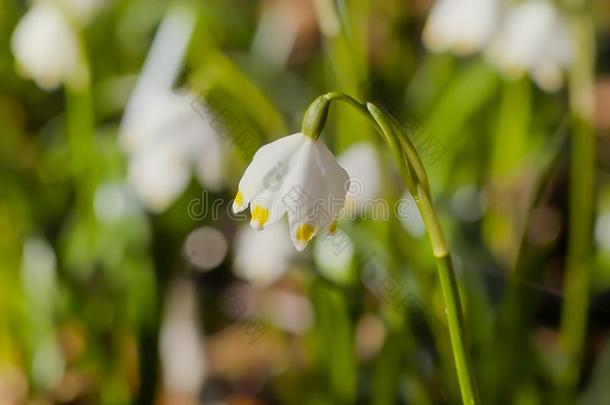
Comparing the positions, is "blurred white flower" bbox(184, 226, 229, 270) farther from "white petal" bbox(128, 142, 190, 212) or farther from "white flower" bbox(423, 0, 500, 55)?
"white flower" bbox(423, 0, 500, 55)

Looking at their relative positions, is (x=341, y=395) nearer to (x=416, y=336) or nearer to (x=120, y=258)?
(x=416, y=336)

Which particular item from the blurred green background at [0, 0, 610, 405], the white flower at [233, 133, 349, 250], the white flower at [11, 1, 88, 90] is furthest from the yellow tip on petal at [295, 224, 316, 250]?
the white flower at [11, 1, 88, 90]

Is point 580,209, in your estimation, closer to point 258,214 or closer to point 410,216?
point 410,216

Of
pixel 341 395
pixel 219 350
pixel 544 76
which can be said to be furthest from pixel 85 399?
pixel 544 76

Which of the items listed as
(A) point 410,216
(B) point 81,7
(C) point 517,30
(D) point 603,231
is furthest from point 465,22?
(B) point 81,7

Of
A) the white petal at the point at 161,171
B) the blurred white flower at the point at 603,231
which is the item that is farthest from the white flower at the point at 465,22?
the white petal at the point at 161,171

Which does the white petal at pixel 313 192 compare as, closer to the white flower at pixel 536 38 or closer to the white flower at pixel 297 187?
the white flower at pixel 297 187
